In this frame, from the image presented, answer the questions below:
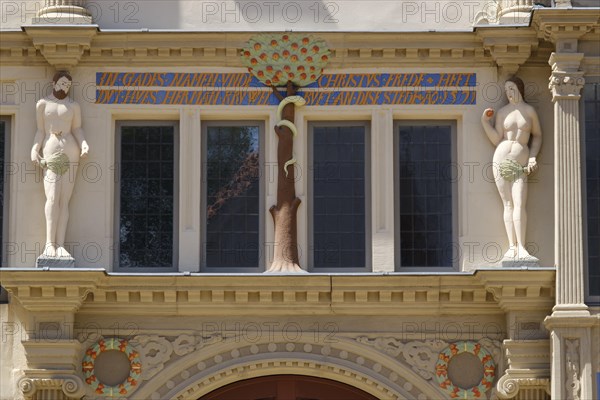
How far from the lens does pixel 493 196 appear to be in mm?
30703

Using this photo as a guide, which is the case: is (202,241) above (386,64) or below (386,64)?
below

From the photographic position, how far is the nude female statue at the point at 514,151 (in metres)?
30.4

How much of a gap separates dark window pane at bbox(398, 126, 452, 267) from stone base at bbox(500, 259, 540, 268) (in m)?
0.89

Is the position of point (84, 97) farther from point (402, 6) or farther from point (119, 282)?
point (402, 6)

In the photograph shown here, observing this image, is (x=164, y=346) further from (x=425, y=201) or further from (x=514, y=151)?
(x=514, y=151)

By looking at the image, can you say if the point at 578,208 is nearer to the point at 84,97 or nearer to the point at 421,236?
the point at 421,236

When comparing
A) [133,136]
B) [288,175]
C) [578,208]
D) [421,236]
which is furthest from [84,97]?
[578,208]

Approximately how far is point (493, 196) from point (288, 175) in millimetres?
2828

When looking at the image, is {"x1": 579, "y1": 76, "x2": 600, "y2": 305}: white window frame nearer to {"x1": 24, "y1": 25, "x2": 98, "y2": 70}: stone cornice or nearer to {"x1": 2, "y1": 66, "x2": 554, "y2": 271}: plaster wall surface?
{"x1": 2, "y1": 66, "x2": 554, "y2": 271}: plaster wall surface

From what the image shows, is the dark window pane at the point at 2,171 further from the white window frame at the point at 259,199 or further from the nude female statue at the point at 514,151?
the nude female statue at the point at 514,151

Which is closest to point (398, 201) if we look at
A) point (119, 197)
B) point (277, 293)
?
point (277, 293)

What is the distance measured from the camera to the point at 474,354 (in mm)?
30281

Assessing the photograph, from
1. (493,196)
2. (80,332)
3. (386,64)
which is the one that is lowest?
(80,332)

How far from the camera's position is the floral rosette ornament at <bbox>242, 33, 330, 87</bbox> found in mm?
31000
